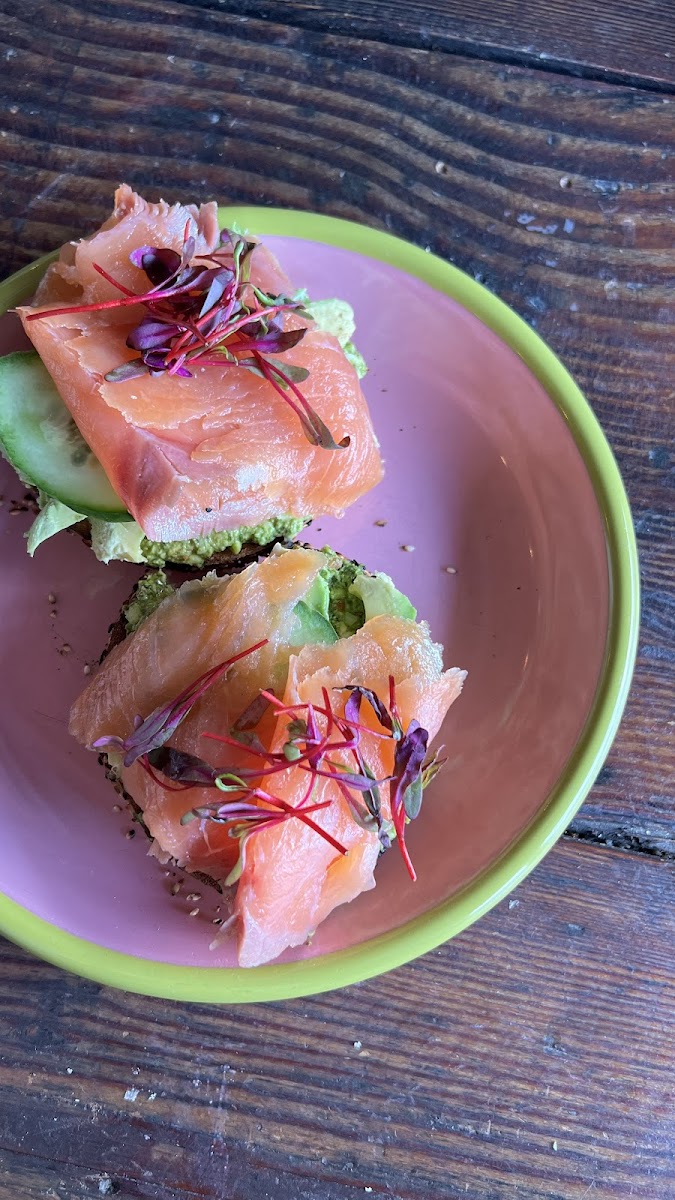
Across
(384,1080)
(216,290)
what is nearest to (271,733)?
(216,290)

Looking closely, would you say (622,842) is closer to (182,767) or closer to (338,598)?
(338,598)

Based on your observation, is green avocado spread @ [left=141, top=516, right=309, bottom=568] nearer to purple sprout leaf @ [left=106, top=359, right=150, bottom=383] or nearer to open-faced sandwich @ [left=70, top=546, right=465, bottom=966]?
open-faced sandwich @ [left=70, top=546, right=465, bottom=966]

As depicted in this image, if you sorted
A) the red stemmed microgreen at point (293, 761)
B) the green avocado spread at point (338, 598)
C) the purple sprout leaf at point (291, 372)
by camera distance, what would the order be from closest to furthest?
the red stemmed microgreen at point (293, 761), the purple sprout leaf at point (291, 372), the green avocado spread at point (338, 598)

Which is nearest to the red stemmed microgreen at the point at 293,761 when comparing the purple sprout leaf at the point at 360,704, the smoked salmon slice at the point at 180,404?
the purple sprout leaf at the point at 360,704

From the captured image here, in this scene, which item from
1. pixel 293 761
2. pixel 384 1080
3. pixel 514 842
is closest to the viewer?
pixel 293 761

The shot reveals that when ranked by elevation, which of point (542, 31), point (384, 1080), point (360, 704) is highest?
point (542, 31)

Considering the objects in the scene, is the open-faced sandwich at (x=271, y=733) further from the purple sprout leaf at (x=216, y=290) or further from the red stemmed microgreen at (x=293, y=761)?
the purple sprout leaf at (x=216, y=290)

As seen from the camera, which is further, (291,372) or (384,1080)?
(384,1080)
